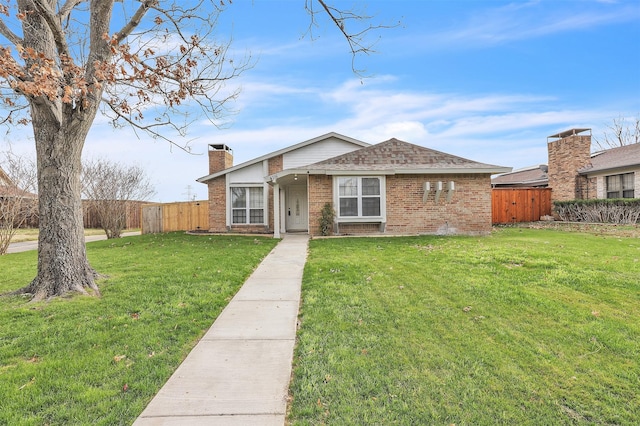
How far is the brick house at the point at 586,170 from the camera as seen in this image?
16625mm

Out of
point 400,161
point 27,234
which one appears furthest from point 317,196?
point 27,234

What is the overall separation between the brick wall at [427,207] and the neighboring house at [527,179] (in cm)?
1024

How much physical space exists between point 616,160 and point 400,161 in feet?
42.9

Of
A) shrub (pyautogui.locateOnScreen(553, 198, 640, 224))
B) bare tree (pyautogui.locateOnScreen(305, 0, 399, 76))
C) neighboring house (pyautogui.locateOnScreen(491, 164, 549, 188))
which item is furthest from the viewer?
neighboring house (pyautogui.locateOnScreen(491, 164, 549, 188))

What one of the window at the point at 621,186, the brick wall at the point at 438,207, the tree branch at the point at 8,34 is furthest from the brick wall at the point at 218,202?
the window at the point at 621,186

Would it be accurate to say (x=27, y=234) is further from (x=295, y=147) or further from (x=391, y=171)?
(x=391, y=171)

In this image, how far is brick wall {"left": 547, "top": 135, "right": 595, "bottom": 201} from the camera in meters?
18.8

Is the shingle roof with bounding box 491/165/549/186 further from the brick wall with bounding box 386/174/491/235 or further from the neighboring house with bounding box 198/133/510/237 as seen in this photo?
the neighboring house with bounding box 198/133/510/237

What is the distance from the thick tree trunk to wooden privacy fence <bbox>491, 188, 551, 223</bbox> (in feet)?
62.5

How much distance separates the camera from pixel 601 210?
16.0 m

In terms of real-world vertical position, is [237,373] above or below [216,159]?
below

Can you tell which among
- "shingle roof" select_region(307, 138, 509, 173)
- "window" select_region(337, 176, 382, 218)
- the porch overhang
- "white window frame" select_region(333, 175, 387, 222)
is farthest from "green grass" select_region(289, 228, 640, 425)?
"shingle roof" select_region(307, 138, 509, 173)

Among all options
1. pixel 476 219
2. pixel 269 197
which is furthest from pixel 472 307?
pixel 269 197

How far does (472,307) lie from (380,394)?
256 centimetres
